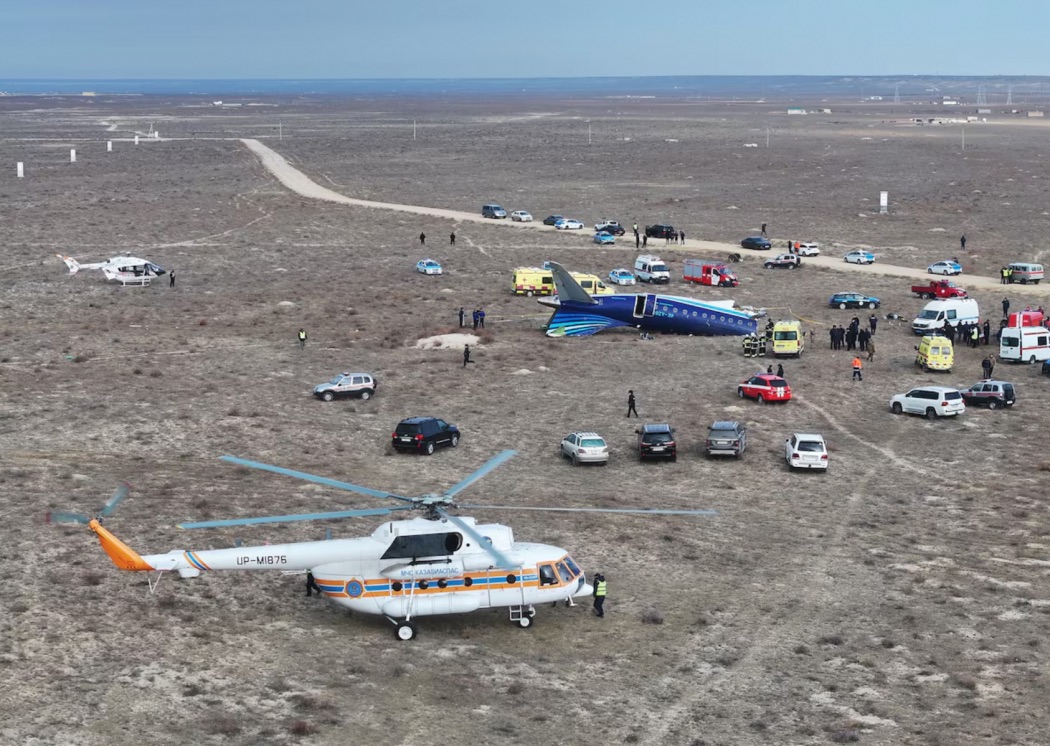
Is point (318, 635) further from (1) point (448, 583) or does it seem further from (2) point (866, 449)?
(2) point (866, 449)

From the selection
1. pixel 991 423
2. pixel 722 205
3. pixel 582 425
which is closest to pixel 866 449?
pixel 991 423

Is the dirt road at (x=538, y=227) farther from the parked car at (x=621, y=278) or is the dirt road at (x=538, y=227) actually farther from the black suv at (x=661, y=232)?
the parked car at (x=621, y=278)

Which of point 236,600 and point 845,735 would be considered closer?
point 845,735

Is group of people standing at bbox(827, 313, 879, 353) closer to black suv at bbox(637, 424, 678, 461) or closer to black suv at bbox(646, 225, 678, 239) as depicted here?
black suv at bbox(637, 424, 678, 461)

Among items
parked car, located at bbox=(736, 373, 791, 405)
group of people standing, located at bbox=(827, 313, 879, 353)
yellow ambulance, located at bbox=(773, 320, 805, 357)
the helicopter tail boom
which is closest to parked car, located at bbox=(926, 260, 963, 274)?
group of people standing, located at bbox=(827, 313, 879, 353)

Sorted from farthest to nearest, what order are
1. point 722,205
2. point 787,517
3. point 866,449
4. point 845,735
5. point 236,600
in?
point 722,205 → point 866,449 → point 787,517 → point 236,600 → point 845,735

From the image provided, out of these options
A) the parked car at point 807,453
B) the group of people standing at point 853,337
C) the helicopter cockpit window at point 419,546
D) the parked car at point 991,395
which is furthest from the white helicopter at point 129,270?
the helicopter cockpit window at point 419,546
